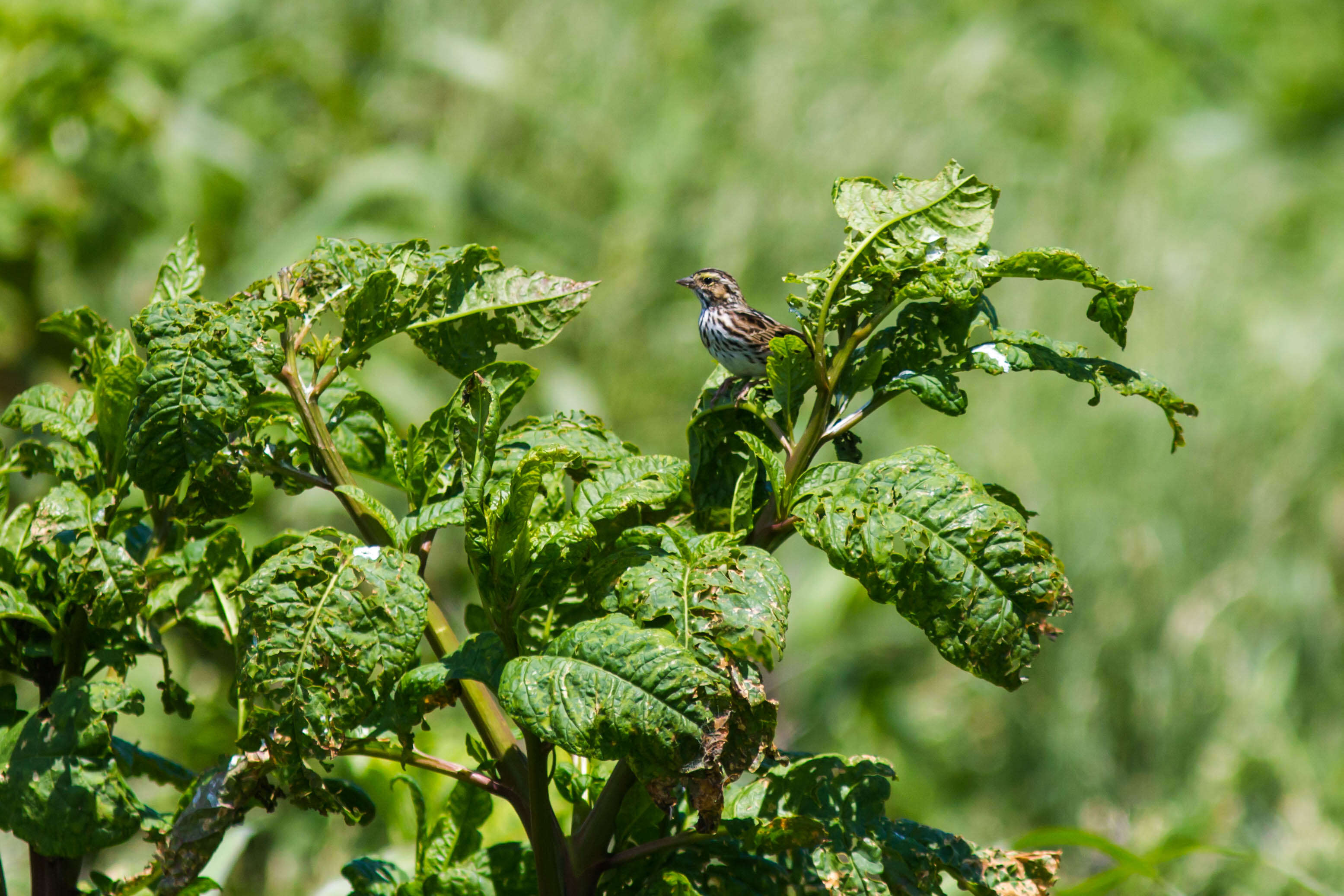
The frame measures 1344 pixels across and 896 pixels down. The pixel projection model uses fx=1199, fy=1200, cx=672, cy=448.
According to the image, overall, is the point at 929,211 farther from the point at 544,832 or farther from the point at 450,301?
the point at 544,832

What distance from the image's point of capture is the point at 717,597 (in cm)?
91

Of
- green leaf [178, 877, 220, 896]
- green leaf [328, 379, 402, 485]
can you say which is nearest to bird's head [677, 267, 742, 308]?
green leaf [328, 379, 402, 485]

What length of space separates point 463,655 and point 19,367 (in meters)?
3.71

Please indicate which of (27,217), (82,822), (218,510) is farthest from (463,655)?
(27,217)

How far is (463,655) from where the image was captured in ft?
3.24

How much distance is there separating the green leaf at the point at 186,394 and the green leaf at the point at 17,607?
22 cm

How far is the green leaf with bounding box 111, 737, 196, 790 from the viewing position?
1262 mm

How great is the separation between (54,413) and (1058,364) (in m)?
0.99

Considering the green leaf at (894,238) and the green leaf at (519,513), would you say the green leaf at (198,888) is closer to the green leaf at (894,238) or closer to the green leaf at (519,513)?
the green leaf at (519,513)

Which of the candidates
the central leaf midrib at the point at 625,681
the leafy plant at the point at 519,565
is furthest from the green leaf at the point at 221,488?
the central leaf midrib at the point at 625,681

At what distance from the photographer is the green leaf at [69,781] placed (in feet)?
3.57

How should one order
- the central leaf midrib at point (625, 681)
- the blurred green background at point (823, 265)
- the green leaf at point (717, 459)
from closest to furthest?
the central leaf midrib at point (625, 681) < the green leaf at point (717, 459) < the blurred green background at point (823, 265)

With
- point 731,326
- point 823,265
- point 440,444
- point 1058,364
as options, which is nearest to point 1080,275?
point 1058,364

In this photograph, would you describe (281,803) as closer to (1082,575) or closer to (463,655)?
(1082,575)
